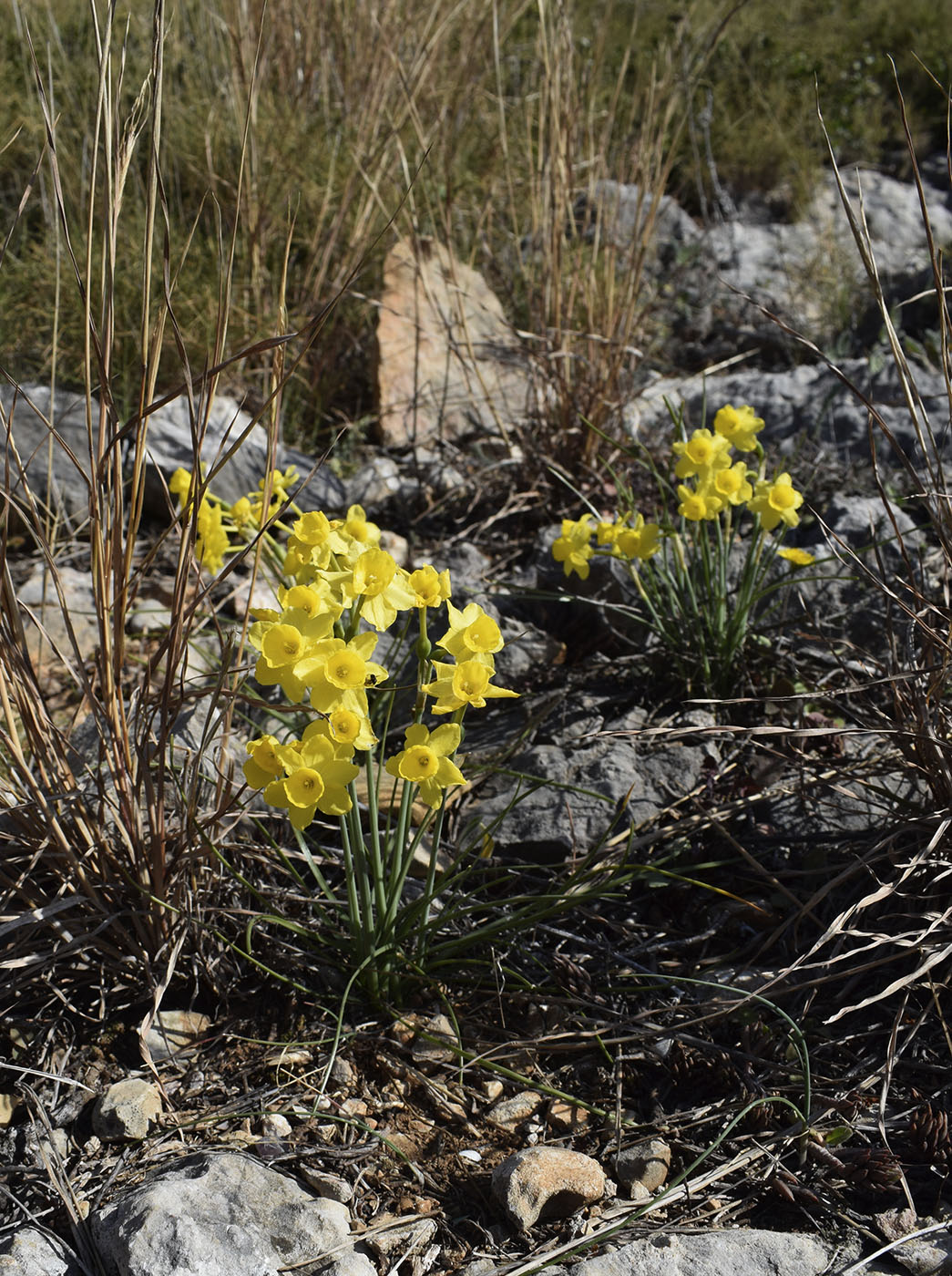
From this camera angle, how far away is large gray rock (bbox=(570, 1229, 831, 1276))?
4.22 ft

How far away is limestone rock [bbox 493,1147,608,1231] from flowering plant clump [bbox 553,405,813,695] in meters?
1.14

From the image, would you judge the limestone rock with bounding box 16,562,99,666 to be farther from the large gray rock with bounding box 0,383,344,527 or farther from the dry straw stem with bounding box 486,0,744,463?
the dry straw stem with bounding box 486,0,744,463

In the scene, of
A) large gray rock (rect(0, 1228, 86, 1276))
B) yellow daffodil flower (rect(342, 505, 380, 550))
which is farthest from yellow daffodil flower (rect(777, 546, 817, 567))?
large gray rock (rect(0, 1228, 86, 1276))

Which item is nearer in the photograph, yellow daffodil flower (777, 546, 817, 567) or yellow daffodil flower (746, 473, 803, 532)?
yellow daffodil flower (746, 473, 803, 532)

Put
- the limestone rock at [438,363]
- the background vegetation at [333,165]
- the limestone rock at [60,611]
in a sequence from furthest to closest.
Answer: the limestone rock at [438,363], the background vegetation at [333,165], the limestone rock at [60,611]

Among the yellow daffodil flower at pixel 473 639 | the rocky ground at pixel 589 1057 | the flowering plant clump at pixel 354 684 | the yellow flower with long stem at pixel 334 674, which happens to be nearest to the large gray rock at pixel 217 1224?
the rocky ground at pixel 589 1057

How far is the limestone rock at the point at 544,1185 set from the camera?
1.38 meters

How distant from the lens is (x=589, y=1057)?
66.1 inches

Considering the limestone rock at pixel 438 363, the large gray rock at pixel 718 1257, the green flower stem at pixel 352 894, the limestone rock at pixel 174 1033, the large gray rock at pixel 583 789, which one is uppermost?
the limestone rock at pixel 438 363

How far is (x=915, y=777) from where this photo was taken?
6.03 ft

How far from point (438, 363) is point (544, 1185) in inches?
127

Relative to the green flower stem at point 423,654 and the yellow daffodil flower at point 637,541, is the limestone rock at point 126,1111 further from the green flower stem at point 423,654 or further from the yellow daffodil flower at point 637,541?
the yellow daffodil flower at point 637,541

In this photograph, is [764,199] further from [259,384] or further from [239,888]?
[239,888]

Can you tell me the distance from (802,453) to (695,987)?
A: 6.84 ft
